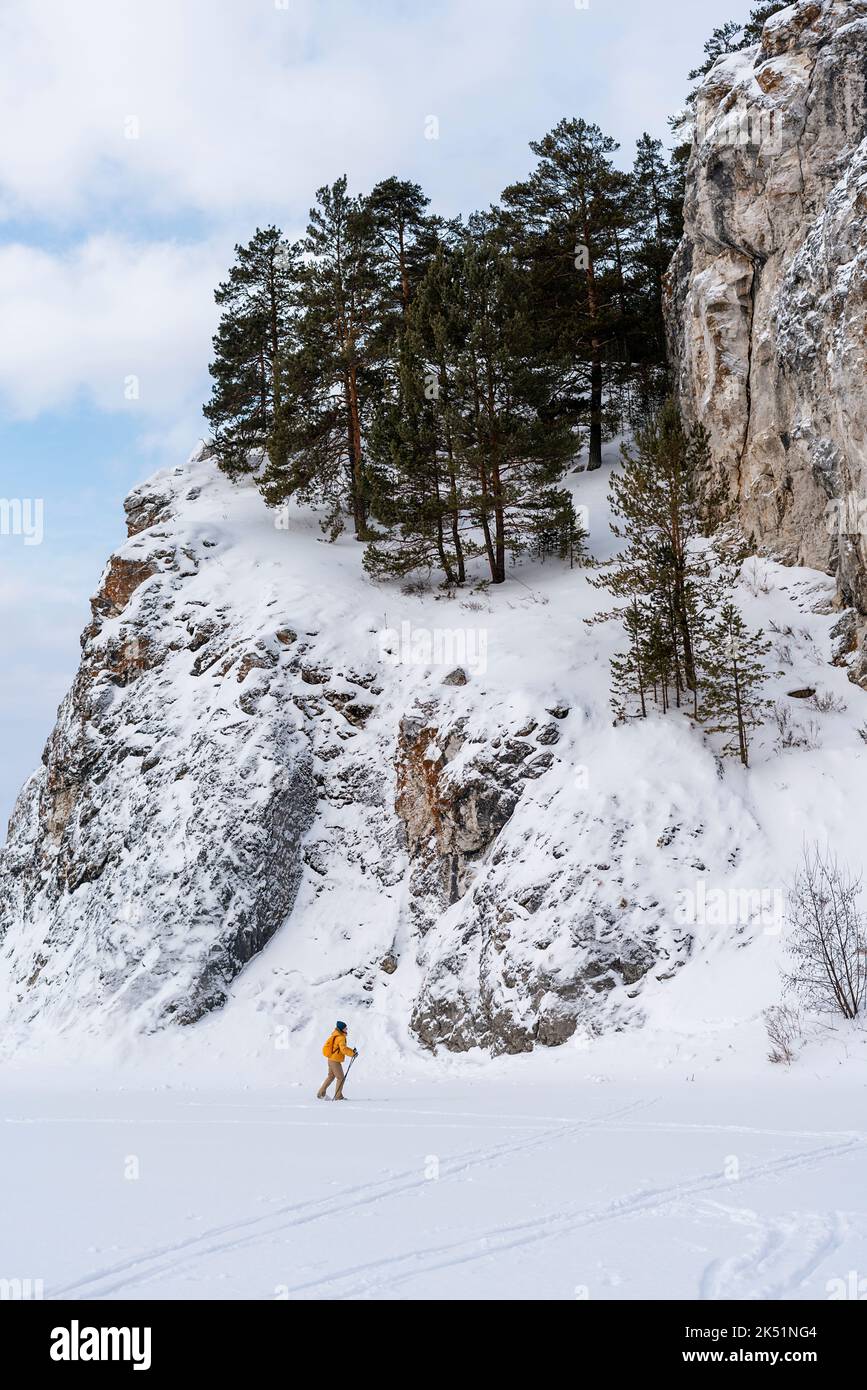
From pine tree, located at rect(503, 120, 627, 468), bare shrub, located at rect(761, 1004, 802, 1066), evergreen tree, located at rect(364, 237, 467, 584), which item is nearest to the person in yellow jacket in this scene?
bare shrub, located at rect(761, 1004, 802, 1066)

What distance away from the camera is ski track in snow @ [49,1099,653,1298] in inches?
253

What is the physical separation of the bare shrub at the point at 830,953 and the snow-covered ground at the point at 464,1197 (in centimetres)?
199

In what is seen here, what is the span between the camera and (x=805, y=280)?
25375 millimetres

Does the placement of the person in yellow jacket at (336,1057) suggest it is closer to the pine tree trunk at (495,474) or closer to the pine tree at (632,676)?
the pine tree at (632,676)

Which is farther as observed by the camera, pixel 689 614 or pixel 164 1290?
pixel 689 614

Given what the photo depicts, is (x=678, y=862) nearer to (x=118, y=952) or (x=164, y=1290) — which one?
(x=118, y=952)

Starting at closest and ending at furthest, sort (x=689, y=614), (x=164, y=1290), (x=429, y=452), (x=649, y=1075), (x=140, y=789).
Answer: (x=164, y=1290) < (x=649, y=1075) < (x=689, y=614) < (x=140, y=789) < (x=429, y=452)

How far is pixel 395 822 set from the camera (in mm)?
24953

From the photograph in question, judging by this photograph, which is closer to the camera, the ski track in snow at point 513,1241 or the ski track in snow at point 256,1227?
the ski track in snow at point 513,1241

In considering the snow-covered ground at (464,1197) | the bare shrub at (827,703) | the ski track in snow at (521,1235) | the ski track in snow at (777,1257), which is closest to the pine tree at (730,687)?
the bare shrub at (827,703)

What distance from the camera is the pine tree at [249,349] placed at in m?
39.3

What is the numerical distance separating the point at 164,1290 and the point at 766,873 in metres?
15.7
